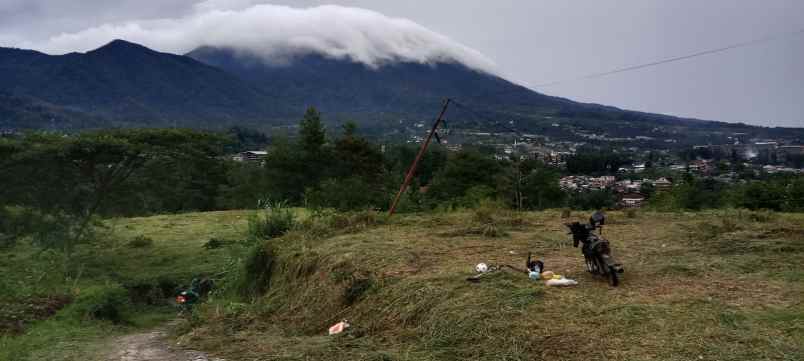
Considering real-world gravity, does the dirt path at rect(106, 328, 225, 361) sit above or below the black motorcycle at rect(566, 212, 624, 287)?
A: below

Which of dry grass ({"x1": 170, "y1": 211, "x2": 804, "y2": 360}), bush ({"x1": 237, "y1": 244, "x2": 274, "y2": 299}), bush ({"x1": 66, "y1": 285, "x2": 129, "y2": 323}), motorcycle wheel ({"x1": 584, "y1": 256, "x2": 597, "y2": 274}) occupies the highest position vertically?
motorcycle wheel ({"x1": 584, "y1": 256, "x2": 597, "y2": 274})

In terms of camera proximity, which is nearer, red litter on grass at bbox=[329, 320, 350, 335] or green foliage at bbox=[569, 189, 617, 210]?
red litter on grass at bbox=[329, 320, 350, 335]

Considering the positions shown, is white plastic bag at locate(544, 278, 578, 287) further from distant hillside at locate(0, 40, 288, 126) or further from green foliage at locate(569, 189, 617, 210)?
distant hillside at locate(0, 40, 288, 126)

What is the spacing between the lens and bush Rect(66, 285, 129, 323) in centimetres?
855

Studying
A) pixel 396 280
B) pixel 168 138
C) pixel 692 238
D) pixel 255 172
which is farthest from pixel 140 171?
pixel 255 172

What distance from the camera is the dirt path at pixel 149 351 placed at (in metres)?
6.18

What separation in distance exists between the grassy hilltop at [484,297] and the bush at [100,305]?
14cm

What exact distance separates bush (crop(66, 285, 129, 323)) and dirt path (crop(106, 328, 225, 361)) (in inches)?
53.4

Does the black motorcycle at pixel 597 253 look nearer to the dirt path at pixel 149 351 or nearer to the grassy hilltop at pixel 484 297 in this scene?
the grassy hilltop at pixel 484 297

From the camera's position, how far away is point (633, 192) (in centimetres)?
2828

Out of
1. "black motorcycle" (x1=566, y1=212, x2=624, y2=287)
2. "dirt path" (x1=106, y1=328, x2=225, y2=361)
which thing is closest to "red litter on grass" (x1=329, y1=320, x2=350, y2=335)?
"dirt path" (x1=106, y1=328, x2=225, y2=361)

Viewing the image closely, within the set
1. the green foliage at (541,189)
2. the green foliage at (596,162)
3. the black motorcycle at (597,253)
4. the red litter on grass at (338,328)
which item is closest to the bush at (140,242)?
the red litter on grass at (338,328)

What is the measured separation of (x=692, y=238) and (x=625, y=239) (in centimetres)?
92

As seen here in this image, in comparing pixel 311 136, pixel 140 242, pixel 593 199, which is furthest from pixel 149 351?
pixel 311 136
